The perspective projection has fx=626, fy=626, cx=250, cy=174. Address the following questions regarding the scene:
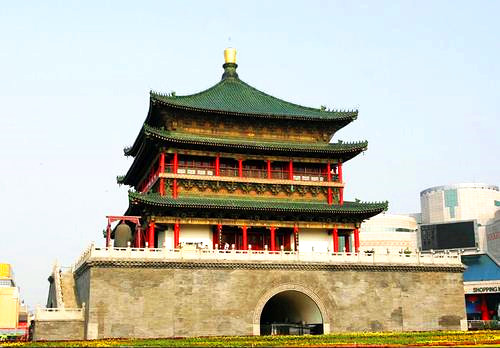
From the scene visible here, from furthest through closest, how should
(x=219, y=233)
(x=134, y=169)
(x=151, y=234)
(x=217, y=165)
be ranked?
(x=134, y=169), (x=217, y=165), (x=219, y=233), (x=151, y=234)

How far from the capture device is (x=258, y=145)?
4550 cm

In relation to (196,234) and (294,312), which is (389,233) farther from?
(196,234)

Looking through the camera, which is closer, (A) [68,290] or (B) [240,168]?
(A) [68,290]

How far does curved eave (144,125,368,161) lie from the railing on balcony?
1.73 m

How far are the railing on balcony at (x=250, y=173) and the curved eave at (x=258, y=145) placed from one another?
1.73 meters

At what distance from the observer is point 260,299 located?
40469 millimetres

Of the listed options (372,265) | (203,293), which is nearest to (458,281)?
(372,265)

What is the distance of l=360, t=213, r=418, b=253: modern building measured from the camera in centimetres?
11562

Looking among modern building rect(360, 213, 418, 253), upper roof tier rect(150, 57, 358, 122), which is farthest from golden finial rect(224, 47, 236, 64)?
modern building rect(360, 213, 418, 253)

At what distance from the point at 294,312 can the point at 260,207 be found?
8569mm

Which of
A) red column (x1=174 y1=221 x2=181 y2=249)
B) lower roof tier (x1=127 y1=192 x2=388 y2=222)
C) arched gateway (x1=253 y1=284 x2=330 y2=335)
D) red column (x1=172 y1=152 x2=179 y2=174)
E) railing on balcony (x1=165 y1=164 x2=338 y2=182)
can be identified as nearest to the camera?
arched gateway (x1=253 y1=284 x2=330 y2=335)

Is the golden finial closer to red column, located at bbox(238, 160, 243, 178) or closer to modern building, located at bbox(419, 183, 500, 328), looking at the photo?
red column, located at bbox(238, 160, 243, 178)

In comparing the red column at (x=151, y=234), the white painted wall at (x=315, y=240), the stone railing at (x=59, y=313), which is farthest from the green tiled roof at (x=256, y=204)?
the stone railing at (x=59, y=313)

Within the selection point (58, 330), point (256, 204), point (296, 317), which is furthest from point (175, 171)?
point (296, 317)
